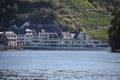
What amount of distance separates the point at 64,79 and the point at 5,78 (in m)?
5.42

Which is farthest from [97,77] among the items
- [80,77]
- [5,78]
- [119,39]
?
[119,39]

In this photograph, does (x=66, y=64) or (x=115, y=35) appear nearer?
(x=66, y=64)

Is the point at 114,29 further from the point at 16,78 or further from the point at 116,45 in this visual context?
the point at 16,78

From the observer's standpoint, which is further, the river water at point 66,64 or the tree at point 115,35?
the tree at point 115,35

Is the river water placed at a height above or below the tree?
below

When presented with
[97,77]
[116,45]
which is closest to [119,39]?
[116,45]

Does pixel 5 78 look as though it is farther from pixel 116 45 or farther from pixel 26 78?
pixel 116 45

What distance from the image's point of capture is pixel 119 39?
4936 inches

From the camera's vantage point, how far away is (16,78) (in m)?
50.4

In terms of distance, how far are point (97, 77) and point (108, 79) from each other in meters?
2.32

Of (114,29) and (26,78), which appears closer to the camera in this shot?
(26,78)

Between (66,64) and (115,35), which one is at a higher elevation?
(115,35)

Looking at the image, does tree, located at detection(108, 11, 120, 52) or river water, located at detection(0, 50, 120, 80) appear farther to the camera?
tree, located at detection(108, 11, 120, 52)

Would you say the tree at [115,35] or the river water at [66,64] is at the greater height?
the tree at [115,35]
